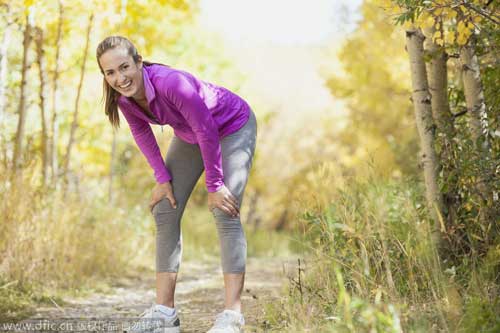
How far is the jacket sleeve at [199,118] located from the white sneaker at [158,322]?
23.6 inches

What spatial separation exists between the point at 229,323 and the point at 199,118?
2.84ft

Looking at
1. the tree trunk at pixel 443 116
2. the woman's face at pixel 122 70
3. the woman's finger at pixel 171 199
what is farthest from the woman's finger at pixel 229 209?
the tree trunk at pixel 443 116

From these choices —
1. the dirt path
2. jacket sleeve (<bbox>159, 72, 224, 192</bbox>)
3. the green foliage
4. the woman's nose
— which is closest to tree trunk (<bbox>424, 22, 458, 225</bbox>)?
the dirt path

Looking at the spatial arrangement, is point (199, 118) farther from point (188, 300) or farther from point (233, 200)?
point (188, 300)

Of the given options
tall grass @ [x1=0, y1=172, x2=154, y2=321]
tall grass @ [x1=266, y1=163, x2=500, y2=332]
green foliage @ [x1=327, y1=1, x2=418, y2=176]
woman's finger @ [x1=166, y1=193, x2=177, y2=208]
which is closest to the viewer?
tall grass @ [x1=266, y1=163, x2=500, y2=332]

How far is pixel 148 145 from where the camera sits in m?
2.99

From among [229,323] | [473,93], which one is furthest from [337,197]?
[229,323]

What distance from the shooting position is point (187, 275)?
585 centimetres

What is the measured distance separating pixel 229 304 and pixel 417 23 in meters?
1.48

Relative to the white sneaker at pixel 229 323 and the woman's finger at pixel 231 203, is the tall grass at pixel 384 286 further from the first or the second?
the woman's finger at pixel 231 203

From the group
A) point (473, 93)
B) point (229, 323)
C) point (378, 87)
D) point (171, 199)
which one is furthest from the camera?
point (378, 87)

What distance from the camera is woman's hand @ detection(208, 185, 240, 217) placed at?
8.98 ft

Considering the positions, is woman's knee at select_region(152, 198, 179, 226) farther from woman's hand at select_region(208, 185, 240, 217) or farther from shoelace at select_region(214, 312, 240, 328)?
shoelace at select_region(214, 312, 240, 328)

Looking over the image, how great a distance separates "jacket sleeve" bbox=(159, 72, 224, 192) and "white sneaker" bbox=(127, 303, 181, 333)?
0.60m
